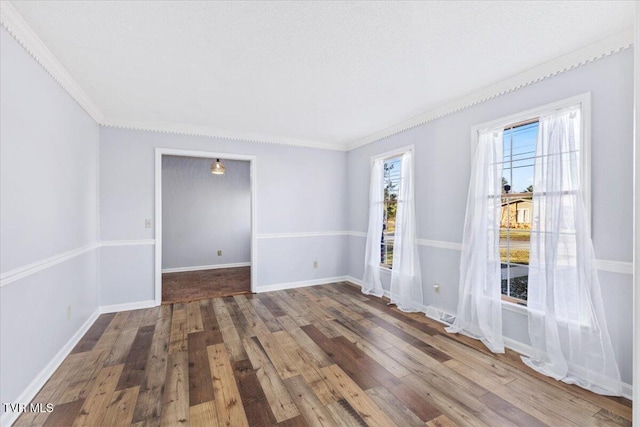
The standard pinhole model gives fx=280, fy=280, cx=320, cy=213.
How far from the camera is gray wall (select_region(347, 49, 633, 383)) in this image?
2.01 metres

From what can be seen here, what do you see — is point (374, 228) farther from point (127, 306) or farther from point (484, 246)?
point (127, 306)

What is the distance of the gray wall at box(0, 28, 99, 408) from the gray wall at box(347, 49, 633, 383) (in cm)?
382

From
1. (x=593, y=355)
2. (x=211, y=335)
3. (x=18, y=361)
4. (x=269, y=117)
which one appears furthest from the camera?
(x=269, y=117)

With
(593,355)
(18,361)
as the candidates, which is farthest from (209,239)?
(593,355)

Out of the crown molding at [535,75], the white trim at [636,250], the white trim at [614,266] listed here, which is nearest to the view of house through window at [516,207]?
the crown molding at [535,75]

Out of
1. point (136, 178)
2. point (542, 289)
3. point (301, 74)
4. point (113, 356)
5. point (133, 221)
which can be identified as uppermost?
point (301, 74)

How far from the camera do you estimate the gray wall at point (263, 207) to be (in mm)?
3777

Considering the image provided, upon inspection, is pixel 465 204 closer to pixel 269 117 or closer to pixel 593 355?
pixel 593 355

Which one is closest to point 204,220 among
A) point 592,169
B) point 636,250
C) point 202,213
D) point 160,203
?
point 202,213

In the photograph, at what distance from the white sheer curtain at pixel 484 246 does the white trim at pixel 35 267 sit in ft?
12.2

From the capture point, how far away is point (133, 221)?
3.89 metres

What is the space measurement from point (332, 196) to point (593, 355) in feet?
12.8

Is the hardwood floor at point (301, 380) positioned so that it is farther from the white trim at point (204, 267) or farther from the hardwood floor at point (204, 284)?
the white trim at point (204, 267)

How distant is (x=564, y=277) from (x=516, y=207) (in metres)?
0.76
